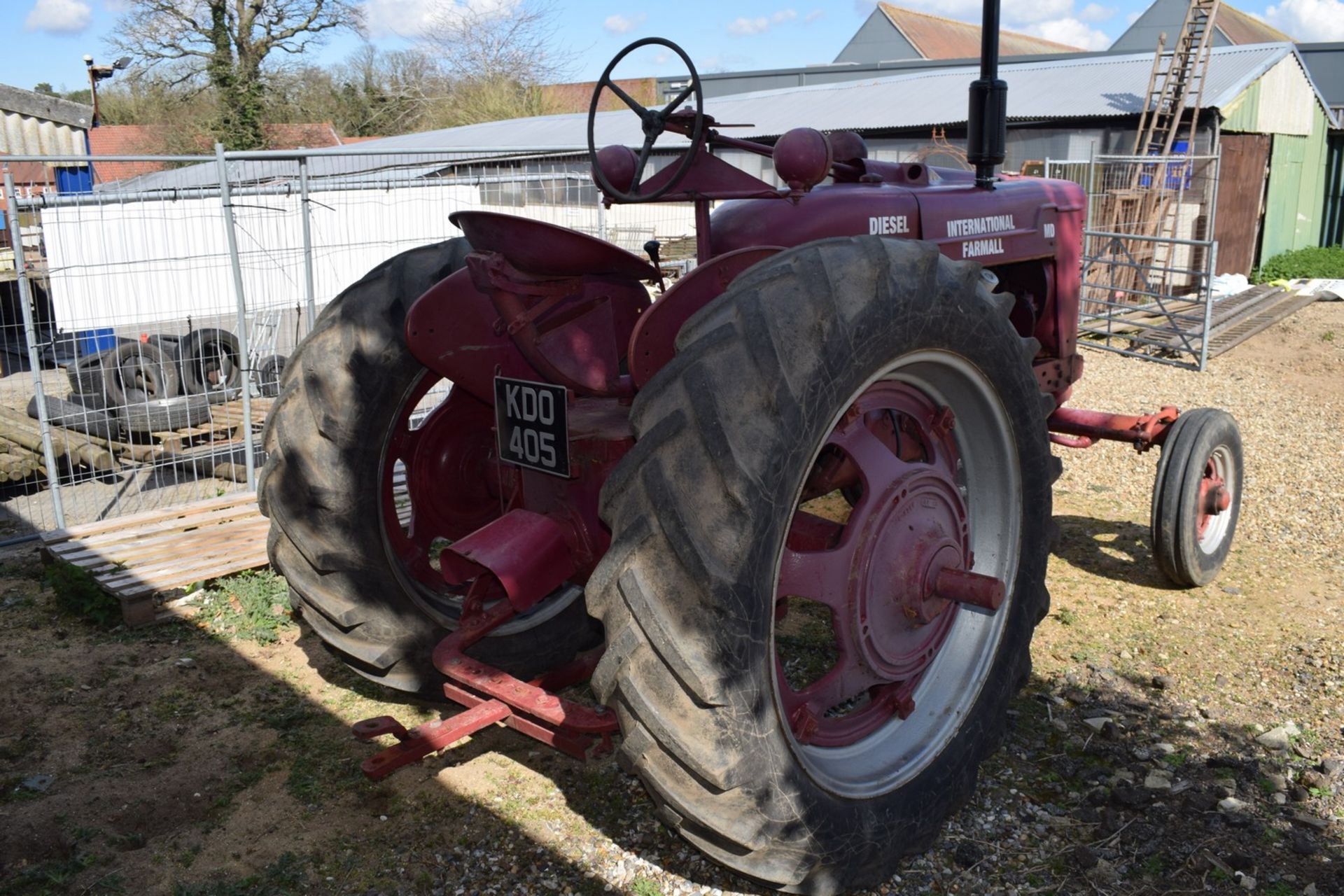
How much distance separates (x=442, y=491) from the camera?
143 inches

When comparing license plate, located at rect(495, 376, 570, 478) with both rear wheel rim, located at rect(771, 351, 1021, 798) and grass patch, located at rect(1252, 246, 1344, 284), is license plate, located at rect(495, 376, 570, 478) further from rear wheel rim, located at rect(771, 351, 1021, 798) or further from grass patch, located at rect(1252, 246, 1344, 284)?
grass patch, located at rect(1252, 246, 1344, 284)

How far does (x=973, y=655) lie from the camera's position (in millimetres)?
3123

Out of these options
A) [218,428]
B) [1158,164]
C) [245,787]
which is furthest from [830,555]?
[1158,164]

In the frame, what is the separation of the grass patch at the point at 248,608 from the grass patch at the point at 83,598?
1.27 feet

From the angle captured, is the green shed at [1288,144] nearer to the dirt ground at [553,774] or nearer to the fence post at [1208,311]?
the fence post at [1208,311]

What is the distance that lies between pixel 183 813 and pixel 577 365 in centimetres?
179

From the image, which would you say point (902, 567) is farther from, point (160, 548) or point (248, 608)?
point (160, 548)

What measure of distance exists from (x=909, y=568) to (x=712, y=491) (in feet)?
3.01

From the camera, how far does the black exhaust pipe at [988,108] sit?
393cm

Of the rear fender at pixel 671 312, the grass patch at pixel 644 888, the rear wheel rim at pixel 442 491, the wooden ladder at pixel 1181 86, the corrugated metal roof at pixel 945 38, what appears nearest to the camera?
the rear fender at pixel 671 312

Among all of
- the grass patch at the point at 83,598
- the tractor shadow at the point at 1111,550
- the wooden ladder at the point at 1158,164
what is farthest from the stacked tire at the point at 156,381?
the wooden ladder at the point at 1158,164

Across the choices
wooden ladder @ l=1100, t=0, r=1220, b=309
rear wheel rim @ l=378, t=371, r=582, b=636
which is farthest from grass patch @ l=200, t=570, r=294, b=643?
wooden ladder @ l=1100, t=0, r=1220, b=309

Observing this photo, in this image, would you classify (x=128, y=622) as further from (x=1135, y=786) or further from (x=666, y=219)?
(x=666, y=219)

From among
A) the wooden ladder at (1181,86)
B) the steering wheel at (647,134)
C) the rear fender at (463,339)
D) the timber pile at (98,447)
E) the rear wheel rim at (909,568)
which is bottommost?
the timber pile at (98,447)
